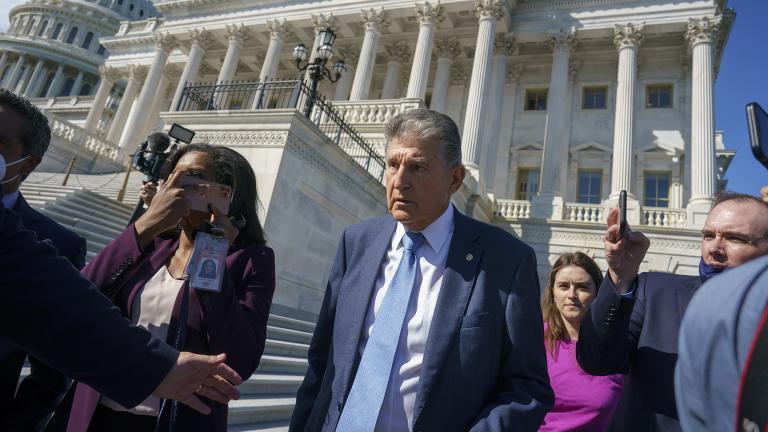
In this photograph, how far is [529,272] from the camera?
6.35ft

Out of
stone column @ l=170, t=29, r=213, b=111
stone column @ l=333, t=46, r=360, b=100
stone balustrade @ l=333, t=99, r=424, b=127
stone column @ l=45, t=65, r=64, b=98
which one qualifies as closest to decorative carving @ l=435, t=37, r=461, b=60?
stone column @ l=333, t=46, r=360, b=100

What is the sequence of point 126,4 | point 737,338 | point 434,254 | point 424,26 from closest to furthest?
point 737,338
point 434,254
point 424,26
point 126,4

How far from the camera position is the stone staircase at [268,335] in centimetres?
480

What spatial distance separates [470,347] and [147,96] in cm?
3272

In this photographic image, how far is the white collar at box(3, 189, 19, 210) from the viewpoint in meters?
2.05

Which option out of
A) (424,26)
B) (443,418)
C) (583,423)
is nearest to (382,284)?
(443,418)

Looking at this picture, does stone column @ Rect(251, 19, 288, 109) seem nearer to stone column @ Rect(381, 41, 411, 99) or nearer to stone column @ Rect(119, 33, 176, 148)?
stone column @ Rect(381, 41, 411, 99)

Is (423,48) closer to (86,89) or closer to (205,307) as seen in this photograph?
(205,307)

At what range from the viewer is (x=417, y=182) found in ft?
6.66

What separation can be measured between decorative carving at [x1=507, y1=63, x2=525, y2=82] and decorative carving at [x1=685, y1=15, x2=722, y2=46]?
7.93 metres

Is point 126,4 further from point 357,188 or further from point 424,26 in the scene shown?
point 357,188

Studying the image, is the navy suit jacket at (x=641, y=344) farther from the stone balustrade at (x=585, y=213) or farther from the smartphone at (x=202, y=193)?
the stone balustrade at (x=585, y=213)

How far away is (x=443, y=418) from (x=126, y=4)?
92.9m

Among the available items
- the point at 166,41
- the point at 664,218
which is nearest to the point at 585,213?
the point at 664,218
